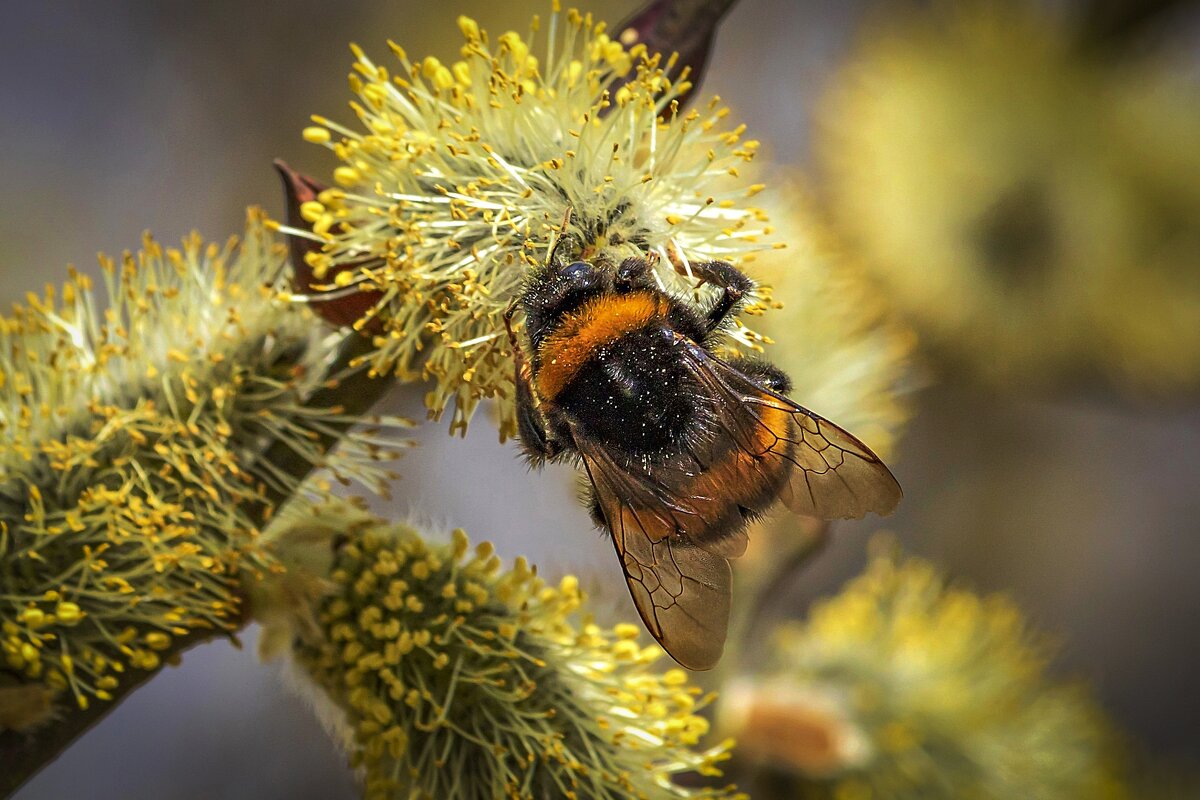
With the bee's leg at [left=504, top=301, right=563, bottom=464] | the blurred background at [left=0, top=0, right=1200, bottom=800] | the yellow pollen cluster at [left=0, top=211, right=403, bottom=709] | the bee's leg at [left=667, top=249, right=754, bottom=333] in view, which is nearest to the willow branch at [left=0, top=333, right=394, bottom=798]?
the yellow pollen cluster at [left=0, top=211, right=403, bottom=709]

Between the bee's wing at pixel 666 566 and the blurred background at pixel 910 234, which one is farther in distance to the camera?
the blurred background at pixel 910 234

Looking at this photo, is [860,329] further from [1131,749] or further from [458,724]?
[1131,749]

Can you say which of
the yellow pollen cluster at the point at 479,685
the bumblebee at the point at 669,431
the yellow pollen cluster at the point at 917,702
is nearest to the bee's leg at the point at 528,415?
the bumblebee at the point at 669,431

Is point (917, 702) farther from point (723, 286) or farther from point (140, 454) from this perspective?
point (140, 454)

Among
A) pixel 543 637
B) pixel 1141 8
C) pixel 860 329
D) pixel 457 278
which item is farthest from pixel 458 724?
pixel 1141 8

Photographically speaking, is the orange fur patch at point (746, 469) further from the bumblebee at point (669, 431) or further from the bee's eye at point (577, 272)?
the bee's eye at point (577, 272)

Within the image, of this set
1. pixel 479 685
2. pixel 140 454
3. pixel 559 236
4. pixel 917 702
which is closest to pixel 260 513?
pixel 140 454
